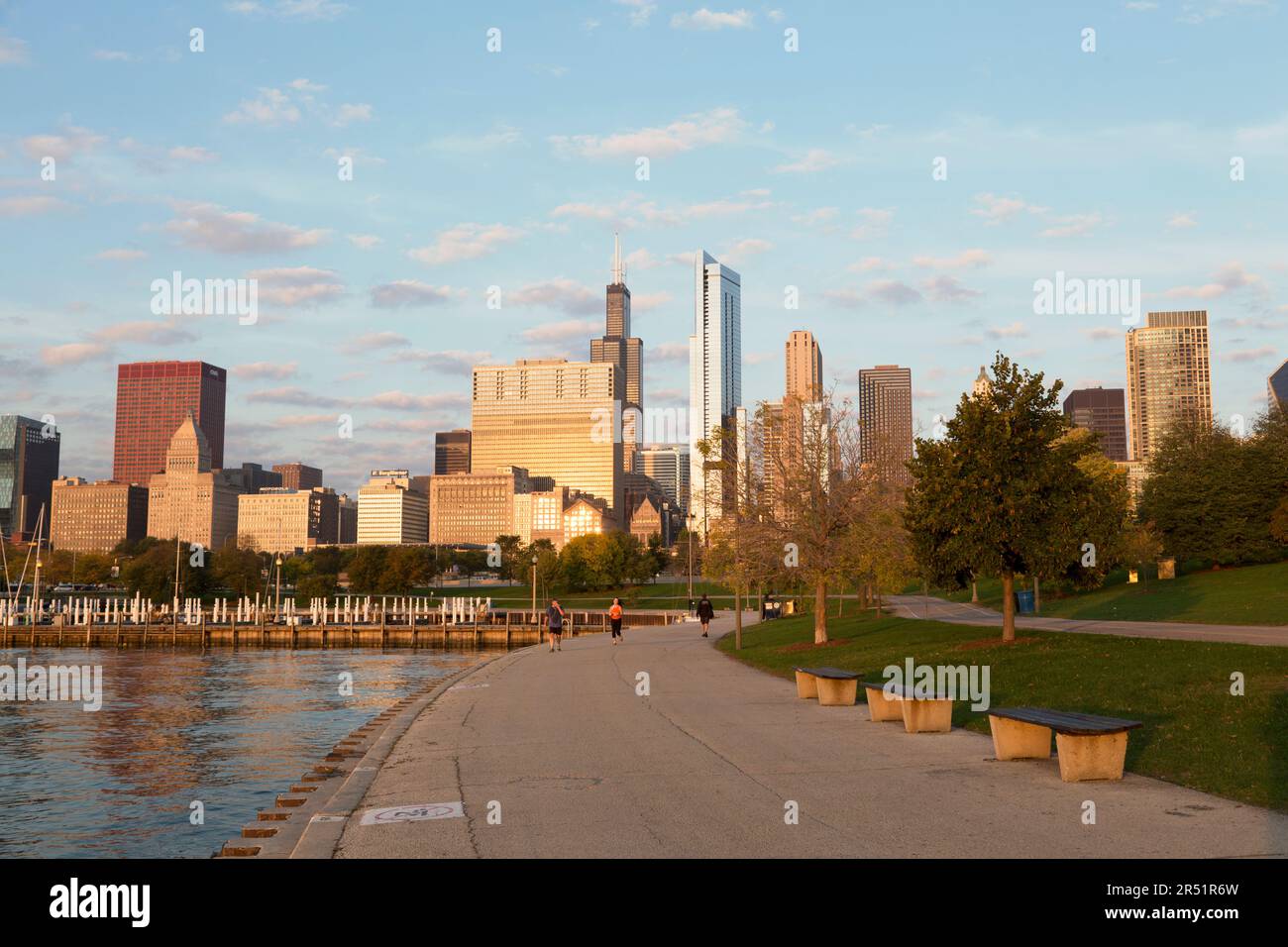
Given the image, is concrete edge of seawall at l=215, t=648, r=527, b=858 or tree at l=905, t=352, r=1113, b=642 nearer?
concrete edge of seawall at l=215, t=648, r=527, b=858

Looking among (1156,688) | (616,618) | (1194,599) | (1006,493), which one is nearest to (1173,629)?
(1006,493)

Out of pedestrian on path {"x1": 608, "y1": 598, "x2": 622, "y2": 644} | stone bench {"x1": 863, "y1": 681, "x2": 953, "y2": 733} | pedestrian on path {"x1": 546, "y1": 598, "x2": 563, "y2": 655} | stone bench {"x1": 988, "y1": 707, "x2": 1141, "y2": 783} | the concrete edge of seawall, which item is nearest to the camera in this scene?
the concrete edge of seawall

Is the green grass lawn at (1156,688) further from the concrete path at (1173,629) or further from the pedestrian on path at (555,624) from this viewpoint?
the pedestrian on path at (555,624)

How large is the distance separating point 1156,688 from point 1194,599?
32006 mm

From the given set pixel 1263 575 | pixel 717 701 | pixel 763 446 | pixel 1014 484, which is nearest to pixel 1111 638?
pixel 1014 484

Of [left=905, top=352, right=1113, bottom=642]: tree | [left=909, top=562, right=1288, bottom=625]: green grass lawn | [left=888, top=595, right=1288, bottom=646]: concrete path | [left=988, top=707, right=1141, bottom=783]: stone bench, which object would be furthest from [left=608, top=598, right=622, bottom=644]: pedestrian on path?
[left=988, top=707, right=1141, bottom=783]: stone bench

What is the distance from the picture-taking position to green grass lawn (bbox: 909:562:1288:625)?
3709 cm

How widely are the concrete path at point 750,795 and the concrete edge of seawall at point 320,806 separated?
8.8 inches

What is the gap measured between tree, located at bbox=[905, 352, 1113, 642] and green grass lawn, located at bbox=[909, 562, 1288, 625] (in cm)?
845

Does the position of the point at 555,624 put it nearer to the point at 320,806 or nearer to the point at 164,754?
the point at 164,754

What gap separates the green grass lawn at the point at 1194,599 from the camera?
37.1 meters

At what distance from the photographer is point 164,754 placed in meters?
24.1

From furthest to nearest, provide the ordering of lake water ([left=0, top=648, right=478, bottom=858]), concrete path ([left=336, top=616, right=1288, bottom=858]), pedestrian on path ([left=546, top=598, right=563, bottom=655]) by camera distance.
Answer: pedestrian on path ([left=546, top=598, right=563, bottom=655])
lake water ([left=0, top=648, right=478, bottom=858])
concrete path ([left=336, top=616, right=1288, bottom=858])

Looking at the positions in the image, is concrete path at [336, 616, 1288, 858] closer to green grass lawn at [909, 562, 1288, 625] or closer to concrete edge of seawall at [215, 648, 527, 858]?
concrete edge of seawall at [215, 648, 527, 858]
